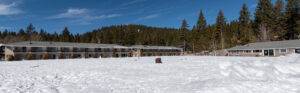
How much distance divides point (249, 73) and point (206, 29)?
64.0m

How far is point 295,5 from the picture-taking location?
161 feet

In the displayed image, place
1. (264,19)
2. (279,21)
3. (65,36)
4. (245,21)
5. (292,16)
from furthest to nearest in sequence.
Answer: (65,36)
(245,21)
(264,19)
(292,16)
(279,21)

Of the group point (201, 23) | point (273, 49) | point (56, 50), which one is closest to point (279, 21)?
point (273, 49)

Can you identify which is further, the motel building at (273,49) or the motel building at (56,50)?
the motel building at (56,50)

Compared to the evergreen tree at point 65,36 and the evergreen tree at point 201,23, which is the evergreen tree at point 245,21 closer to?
the evergreen tree at point 201,23

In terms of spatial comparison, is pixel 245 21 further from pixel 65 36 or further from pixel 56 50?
pixel 65 36

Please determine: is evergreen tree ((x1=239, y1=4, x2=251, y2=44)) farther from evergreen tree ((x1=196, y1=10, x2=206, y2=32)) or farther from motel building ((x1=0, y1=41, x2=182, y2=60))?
motel building ((x1=0, y1=41, x2=182, y2=60))

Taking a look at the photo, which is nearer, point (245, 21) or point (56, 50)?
point (56, 50)

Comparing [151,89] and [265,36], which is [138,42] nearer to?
[265,36]

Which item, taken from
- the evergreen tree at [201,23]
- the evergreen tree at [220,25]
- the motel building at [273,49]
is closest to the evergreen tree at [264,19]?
the evergreen tree at [220,25]

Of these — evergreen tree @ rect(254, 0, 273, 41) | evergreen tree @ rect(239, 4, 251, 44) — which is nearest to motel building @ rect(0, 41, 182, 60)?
evergreen tree @ rect(239, 4, 251, 44)

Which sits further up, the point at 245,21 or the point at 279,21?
the point at 245,21

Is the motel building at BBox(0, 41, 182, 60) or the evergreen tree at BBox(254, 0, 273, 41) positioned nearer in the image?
the motel building at BBox(0, 41, 182, 60)

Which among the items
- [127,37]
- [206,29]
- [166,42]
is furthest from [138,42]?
[206,29]
